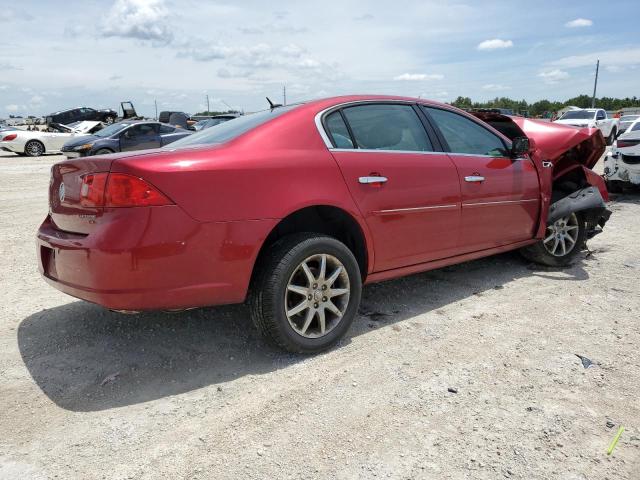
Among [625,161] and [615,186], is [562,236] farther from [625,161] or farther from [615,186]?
[615,186]

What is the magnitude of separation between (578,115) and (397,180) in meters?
26.7

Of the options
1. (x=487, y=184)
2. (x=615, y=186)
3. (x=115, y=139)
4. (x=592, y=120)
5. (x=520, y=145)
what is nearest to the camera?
(x=487, y=184)

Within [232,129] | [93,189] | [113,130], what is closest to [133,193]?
[93,189]

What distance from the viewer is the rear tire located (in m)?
19.2

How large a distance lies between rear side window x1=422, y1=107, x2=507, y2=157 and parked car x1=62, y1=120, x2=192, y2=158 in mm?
11390

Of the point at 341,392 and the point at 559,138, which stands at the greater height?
the point at 559,138

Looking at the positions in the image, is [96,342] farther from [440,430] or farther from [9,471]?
[440,430]

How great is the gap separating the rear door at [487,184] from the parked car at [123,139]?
11.4m

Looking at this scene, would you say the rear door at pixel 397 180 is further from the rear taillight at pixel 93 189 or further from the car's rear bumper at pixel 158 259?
the rear taillight at pixel 93 189

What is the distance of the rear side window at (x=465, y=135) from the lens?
4035mm

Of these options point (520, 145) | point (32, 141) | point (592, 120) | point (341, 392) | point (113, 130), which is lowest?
point (341, 392)

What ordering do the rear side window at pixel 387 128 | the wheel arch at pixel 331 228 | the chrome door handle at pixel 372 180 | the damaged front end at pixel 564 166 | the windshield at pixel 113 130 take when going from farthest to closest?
the windshield at pixel 113 130 < the damaged front end at pixel 564 166 < the rear side window at pixel 387 128 < the chrome door handle at pixel 372 180 < the wheel arch at pixel 331 228

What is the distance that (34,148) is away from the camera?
19391 mm

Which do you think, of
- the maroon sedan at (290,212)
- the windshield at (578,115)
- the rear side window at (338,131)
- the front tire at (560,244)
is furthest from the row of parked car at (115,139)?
the windshield at (578,115)
